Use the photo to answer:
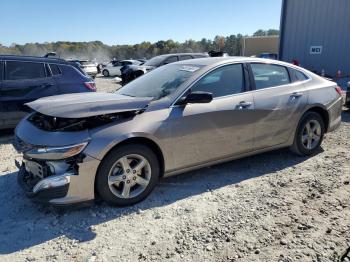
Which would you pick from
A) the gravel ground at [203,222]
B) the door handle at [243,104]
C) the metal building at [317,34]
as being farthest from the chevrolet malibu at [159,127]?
the metal building at [317,34]

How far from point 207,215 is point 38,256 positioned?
165cm

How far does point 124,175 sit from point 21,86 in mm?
4052

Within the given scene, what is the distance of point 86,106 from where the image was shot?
3623 millimetres

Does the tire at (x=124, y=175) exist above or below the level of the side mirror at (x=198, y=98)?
below

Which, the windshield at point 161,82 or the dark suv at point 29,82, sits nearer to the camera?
the windshield at point 161,82

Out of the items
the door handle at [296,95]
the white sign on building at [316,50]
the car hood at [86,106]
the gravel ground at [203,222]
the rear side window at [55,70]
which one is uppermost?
the white sign on building at [316,50]

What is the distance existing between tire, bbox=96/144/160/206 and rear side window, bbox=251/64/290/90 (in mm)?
1904

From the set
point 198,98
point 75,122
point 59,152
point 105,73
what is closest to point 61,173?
point 59,152

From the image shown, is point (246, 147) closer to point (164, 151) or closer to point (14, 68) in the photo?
point (164, 151)

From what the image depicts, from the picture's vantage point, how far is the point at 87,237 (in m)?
3.27

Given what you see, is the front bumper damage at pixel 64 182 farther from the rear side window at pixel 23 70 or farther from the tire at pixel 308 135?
the rear side window at pixel 23 70

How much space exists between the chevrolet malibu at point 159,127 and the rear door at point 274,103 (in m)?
0.01

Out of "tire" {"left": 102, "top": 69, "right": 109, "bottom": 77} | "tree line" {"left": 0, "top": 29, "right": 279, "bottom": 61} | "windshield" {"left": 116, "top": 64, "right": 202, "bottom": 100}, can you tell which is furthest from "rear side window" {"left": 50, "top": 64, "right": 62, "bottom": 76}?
"tree line" {"left": 0, "top": 29, "right": 279, "bottom": 61}

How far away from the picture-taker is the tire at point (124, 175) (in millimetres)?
3570
